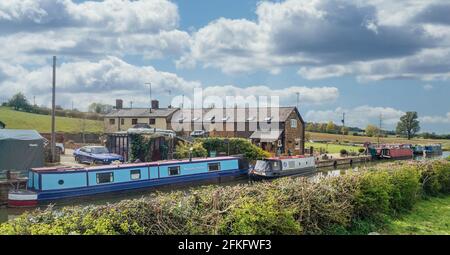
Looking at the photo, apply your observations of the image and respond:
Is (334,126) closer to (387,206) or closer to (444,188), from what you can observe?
(444,188)

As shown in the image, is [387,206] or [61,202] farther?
[61,202]

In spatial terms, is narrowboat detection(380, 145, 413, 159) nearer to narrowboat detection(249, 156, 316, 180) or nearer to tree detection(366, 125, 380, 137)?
narrowboat detection(249, 156, 316, 180)

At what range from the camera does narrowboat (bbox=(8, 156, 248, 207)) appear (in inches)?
622

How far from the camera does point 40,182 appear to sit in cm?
1582

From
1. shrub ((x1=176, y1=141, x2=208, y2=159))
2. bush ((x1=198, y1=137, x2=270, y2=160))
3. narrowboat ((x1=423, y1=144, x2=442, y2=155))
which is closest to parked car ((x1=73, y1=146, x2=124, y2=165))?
shrub ((x1=176, y1=141, x2=208, y2=159))

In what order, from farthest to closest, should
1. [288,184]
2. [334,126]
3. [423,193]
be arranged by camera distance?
[334,126], [423,193], [288,184]

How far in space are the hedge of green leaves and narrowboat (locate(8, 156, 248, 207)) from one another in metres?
9.17

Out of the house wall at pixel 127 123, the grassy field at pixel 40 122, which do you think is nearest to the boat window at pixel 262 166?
the house wall at pixel 127 123

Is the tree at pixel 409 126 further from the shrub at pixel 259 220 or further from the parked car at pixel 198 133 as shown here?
the shrub at pixel 259 220

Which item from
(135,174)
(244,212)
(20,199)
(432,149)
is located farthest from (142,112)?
→ (244,212)
